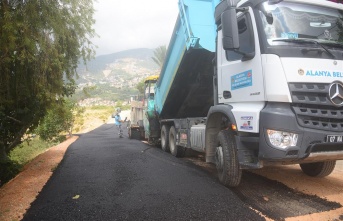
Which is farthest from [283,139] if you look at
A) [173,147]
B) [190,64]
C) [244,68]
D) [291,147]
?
[173,147]

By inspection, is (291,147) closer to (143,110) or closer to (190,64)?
(190,64)

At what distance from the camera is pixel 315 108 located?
366 cm

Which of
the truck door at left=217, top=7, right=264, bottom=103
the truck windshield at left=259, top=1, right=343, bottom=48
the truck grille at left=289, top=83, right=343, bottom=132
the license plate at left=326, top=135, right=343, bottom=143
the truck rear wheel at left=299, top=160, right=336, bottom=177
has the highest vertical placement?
the truck windshield at left=259, top=1, right=343, bottom=48

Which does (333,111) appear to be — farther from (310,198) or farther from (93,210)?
(93,210)

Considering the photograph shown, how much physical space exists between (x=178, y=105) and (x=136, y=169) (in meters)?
2.46

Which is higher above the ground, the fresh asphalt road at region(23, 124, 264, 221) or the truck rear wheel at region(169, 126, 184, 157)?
the truck rear wheel at region(169, 126, 184, 157)

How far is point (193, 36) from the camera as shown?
219 inches

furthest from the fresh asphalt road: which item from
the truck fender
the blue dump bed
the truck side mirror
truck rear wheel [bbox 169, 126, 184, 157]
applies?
the truck side mirror

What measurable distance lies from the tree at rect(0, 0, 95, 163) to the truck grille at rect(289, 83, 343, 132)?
3733mm

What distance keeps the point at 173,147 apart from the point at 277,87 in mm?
5076

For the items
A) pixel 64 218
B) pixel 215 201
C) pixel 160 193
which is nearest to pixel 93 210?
pixel 64 218

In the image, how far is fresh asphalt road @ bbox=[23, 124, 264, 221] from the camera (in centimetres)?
367

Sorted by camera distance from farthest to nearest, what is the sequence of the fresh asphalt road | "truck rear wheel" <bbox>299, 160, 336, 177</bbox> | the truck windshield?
"truck rear wheel" <bbox>299, 160, 336, 177</bbox>, the truck windshield, the fresh asphalt road

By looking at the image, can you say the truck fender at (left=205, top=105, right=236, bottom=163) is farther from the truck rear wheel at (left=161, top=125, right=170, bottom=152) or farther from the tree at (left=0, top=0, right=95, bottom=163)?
the truck rear wheel at (left=161, top=125, right=170, bottom=152)
